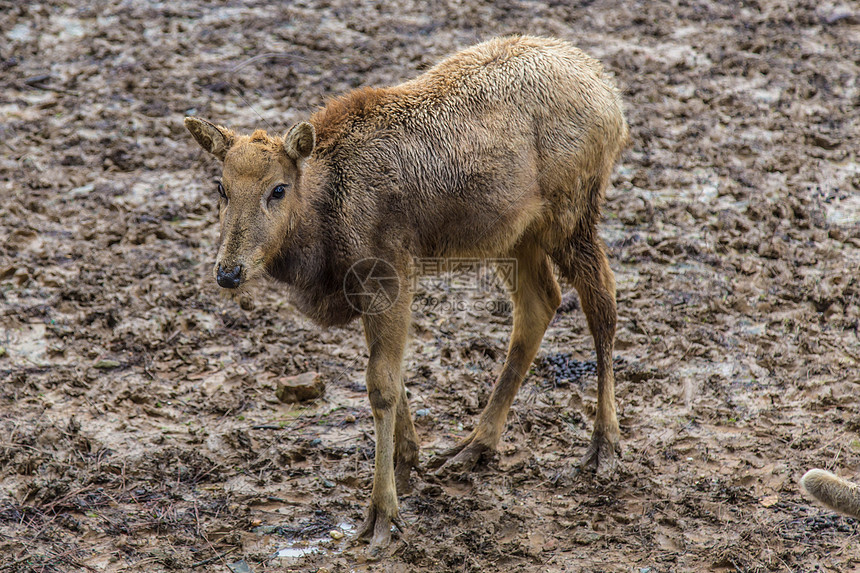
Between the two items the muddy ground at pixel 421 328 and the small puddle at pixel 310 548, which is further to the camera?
the muddy ground at pixel 421 328

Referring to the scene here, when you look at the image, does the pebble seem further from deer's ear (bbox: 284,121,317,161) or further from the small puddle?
deer's ear (bbox: 284,121,317,161)

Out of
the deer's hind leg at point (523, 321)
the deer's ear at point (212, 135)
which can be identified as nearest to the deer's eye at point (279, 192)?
the deer's ear at point (212, 135)

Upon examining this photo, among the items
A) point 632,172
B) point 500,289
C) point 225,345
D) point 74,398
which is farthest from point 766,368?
point 74,398

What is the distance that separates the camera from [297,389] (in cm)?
678

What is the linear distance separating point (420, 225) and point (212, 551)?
2471 millimetres

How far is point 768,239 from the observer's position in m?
8.40

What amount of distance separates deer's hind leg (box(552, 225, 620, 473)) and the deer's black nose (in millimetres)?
2533

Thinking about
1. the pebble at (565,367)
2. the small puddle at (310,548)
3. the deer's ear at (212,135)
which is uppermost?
the deer's ear at (212,135)

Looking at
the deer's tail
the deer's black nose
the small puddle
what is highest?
the deer's black nose

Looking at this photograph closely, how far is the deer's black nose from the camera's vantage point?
4.83m

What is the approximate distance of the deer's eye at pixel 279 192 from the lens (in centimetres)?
514

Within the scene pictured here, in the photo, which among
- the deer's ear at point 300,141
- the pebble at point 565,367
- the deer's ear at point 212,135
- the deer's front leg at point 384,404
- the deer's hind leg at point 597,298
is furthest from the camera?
the pebble at point 565,367

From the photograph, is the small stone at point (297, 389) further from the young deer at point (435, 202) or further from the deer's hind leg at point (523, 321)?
the deer's hind leg at point (523, 321)

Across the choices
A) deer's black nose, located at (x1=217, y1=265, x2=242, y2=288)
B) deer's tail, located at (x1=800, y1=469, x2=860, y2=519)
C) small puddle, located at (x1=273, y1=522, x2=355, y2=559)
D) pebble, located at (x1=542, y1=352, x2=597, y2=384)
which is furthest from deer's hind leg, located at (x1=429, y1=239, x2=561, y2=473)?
deer's tail, located at (x1=800, y1=469, x2=860, y2=519)
